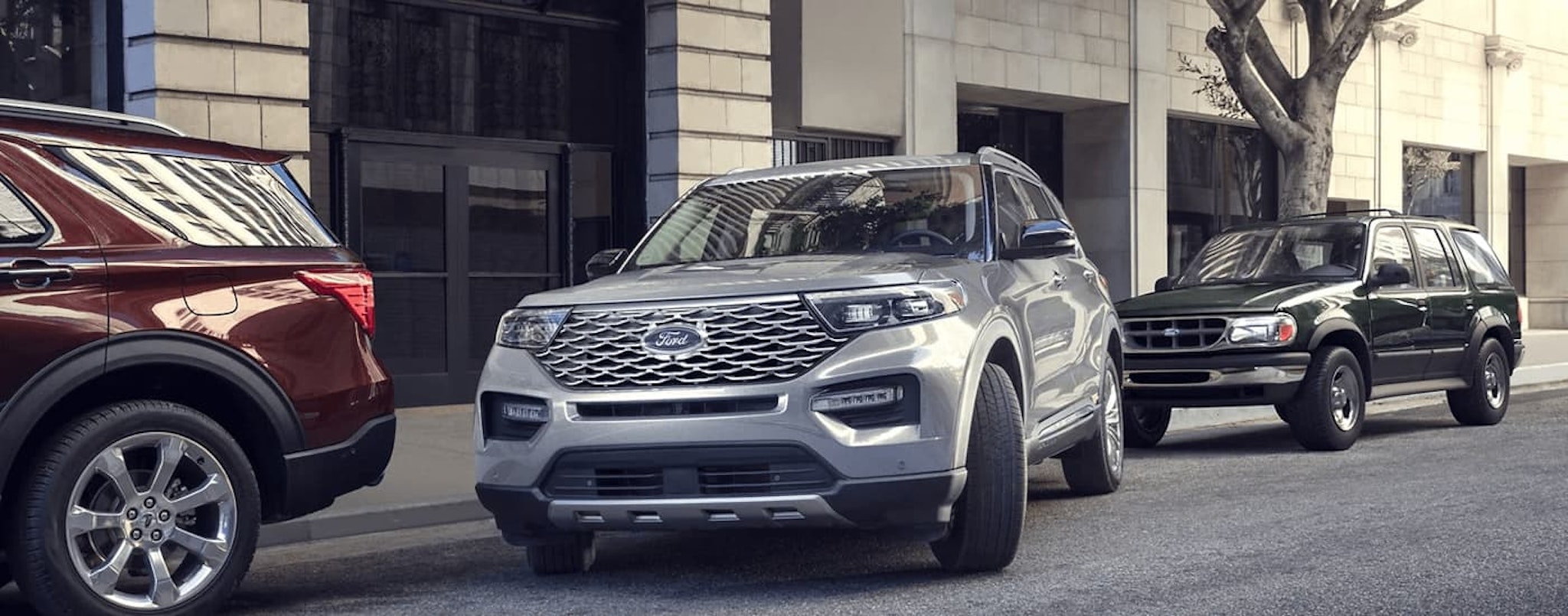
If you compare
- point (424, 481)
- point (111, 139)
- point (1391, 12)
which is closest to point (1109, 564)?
point (111, 139)

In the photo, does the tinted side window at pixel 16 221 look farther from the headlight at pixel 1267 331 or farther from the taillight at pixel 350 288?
the headlight at pixel 1267 331

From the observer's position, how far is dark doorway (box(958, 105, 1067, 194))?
879 inches

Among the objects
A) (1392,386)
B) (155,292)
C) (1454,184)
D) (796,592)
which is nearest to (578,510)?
(796,592)

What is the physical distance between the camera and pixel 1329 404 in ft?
37.7

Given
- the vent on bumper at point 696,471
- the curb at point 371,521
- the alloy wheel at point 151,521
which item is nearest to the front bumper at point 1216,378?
the curb at point 371,521

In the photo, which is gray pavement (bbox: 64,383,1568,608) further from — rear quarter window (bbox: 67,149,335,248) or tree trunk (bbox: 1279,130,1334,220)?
tree trunk (bbox: 1279,130,1334,220)

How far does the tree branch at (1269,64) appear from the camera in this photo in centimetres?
1920

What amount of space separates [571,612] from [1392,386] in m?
8.00

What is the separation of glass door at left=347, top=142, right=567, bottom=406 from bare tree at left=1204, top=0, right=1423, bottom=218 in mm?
7114

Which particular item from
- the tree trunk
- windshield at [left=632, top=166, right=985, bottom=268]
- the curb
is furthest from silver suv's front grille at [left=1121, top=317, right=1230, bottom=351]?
the tree trunk

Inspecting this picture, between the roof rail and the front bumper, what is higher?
the roof rail

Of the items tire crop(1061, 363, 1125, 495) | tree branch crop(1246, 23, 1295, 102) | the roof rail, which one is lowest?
tire crop(1061, 363, 1125, 495)

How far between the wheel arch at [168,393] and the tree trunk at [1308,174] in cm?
1464

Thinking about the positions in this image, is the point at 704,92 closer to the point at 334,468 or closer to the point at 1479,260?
the point at 1479,260
